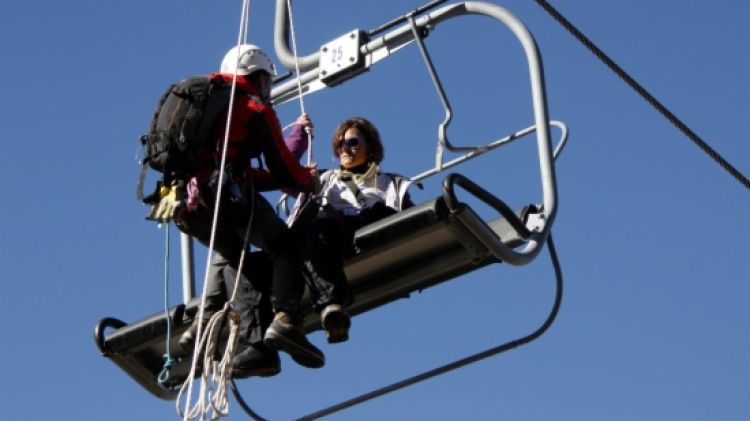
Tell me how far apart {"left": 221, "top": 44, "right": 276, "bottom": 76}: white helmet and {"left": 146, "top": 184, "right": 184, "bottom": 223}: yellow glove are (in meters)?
0.60

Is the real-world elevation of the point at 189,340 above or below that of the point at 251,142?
below

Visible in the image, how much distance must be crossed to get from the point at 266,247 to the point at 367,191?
0.69 meters

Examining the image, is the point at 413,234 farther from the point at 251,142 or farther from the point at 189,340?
the point at 189,340

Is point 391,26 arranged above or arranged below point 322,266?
above

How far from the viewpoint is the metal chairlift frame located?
7.54m

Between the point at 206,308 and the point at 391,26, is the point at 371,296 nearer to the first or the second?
the point at 206,308

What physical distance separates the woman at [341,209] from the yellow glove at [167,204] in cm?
56

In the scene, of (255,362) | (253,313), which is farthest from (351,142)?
(255,362)

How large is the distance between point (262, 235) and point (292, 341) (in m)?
0.52

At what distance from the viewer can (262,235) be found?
789cm

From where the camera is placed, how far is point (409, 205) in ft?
27.7

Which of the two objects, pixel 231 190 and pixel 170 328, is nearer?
pixel 231 190

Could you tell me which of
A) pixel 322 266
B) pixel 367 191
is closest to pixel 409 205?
pixel 367 191

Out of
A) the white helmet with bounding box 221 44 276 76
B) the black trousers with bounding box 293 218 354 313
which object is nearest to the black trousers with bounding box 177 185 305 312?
the black trousers with bounding box 293 218 354 313
